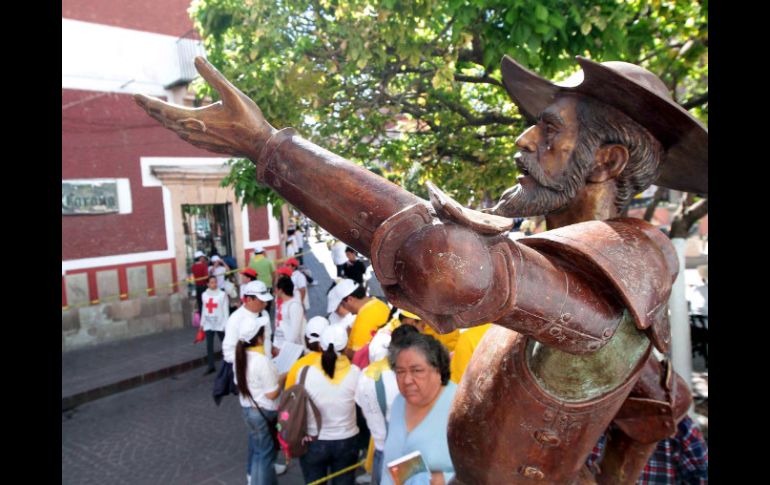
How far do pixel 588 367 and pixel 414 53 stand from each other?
3.46 meters

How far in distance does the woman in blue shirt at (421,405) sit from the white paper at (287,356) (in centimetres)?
259

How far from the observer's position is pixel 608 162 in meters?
1.42

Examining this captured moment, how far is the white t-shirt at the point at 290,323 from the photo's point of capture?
5965mm

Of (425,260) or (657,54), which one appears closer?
(425,260)

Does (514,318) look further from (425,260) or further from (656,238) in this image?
(656,238)

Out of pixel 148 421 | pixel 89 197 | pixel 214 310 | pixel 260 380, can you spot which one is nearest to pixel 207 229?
pixel 89 197

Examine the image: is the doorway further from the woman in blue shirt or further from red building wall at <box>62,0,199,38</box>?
the woman in blue shirt

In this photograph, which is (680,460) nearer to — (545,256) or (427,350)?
(427,350)

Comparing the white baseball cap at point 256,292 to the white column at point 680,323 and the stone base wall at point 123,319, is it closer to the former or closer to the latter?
the white column at point 680,323

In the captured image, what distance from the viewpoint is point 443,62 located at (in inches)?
171
